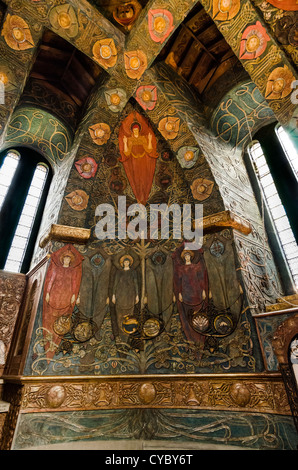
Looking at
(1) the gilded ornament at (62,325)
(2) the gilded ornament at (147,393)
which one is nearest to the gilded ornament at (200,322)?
(2) the gilded ornament at (147,393)

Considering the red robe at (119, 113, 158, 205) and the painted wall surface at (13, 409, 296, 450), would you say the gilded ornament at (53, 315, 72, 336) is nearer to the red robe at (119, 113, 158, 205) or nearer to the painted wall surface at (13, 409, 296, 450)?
the painted wall surface at (13, 409, 296, 450)

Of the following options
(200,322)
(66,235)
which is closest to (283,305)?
(200,322)

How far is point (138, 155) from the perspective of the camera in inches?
274

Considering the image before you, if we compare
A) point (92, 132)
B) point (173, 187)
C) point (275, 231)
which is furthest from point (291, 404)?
point (92, 132)

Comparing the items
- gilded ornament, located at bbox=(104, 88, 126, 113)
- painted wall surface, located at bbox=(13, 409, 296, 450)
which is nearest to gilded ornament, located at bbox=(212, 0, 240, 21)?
gilded ornament, located at bbox=(104, 88, 126, 113)

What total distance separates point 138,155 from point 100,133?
1.16 metres

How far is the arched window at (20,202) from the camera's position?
6.40 metres

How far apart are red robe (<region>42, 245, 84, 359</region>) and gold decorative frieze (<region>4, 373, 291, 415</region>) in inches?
27.2

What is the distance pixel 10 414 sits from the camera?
4.25m

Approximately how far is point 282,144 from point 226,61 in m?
2.70

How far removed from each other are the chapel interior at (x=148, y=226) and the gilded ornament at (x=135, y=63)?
3cm

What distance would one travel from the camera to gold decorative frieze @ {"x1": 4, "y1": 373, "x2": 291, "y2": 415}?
13.2ft

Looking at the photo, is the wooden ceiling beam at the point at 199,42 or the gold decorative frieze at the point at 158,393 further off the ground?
the wooden ceiling beam at the point at 199,42

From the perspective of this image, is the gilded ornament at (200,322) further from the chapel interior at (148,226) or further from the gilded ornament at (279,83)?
the gilded ornament at (279,83)
